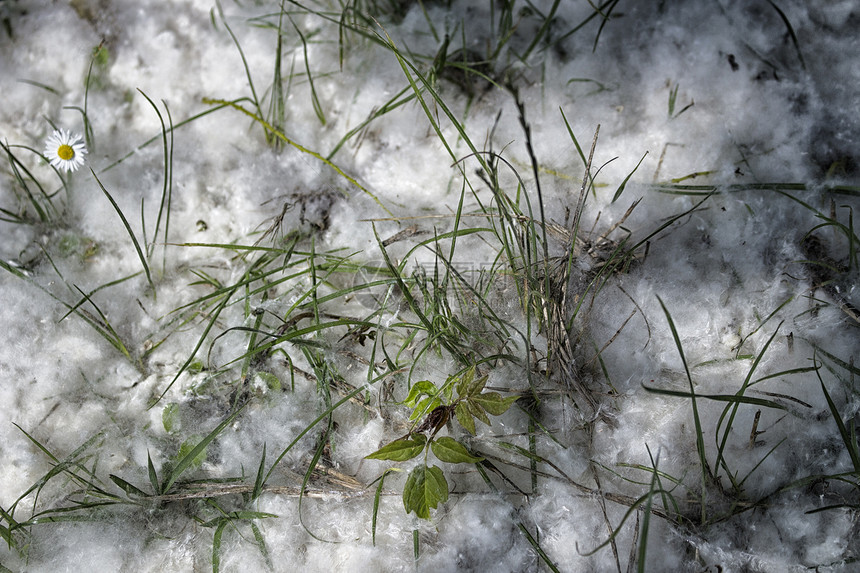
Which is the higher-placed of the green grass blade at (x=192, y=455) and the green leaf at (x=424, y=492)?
the green grass blade at (x=192, y=455)

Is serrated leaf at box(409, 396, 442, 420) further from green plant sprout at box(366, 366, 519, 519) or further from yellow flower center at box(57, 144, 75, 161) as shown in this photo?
yellow flower center at box(57, 144, 75, 161)

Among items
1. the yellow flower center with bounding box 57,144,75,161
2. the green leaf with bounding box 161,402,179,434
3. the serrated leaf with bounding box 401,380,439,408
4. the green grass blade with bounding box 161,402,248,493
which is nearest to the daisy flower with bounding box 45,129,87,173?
the yellow flower center with bounding box 57,144,75,161

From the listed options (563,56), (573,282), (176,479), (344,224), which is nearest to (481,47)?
(563,56)

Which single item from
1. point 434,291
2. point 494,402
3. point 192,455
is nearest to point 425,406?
point 494,402

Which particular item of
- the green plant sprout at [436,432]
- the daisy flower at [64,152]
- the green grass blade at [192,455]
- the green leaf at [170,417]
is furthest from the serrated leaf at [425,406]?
the daisy flower at [64,152]

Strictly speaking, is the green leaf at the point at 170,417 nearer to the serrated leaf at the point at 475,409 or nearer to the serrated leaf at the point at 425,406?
the serrated leaf at the point at 425,406
